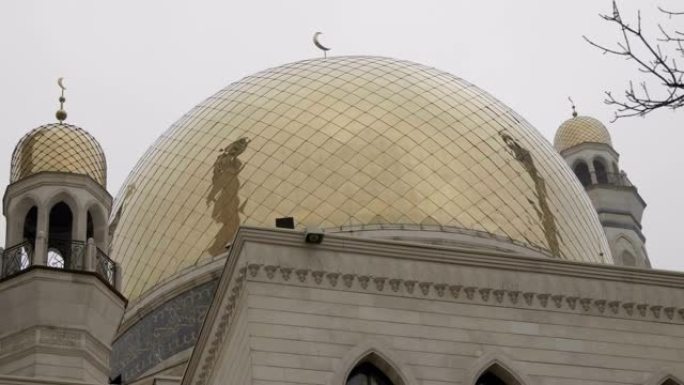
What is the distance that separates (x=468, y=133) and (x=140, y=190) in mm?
4792

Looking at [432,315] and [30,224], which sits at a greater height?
[30,224]

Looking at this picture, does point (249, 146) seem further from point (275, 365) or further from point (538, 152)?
point (275, 365)

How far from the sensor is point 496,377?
14.0 m

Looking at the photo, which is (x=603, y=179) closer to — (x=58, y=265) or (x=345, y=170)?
(x=345, y=170)

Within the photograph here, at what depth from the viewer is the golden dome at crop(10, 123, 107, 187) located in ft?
64.2

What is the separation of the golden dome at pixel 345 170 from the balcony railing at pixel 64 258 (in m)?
1.57

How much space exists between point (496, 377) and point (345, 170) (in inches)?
256

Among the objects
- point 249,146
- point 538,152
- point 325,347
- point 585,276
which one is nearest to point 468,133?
point 538,152

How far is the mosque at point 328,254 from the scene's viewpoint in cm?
1393

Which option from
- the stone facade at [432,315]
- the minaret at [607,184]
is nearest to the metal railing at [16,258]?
the stone facade at [432,315]

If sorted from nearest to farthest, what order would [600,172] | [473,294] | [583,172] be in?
[473,294]
[583,172]
[600,172]

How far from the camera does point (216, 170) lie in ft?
68.3

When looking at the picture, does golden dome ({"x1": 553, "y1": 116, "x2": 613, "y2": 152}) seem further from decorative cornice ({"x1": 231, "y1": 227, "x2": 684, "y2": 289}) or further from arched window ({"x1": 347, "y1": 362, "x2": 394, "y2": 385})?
arched window ({"x1": 347, "y1": 362, "x2": 394, "y2": 385})

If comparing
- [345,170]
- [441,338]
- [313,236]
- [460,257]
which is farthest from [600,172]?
[313,236]
